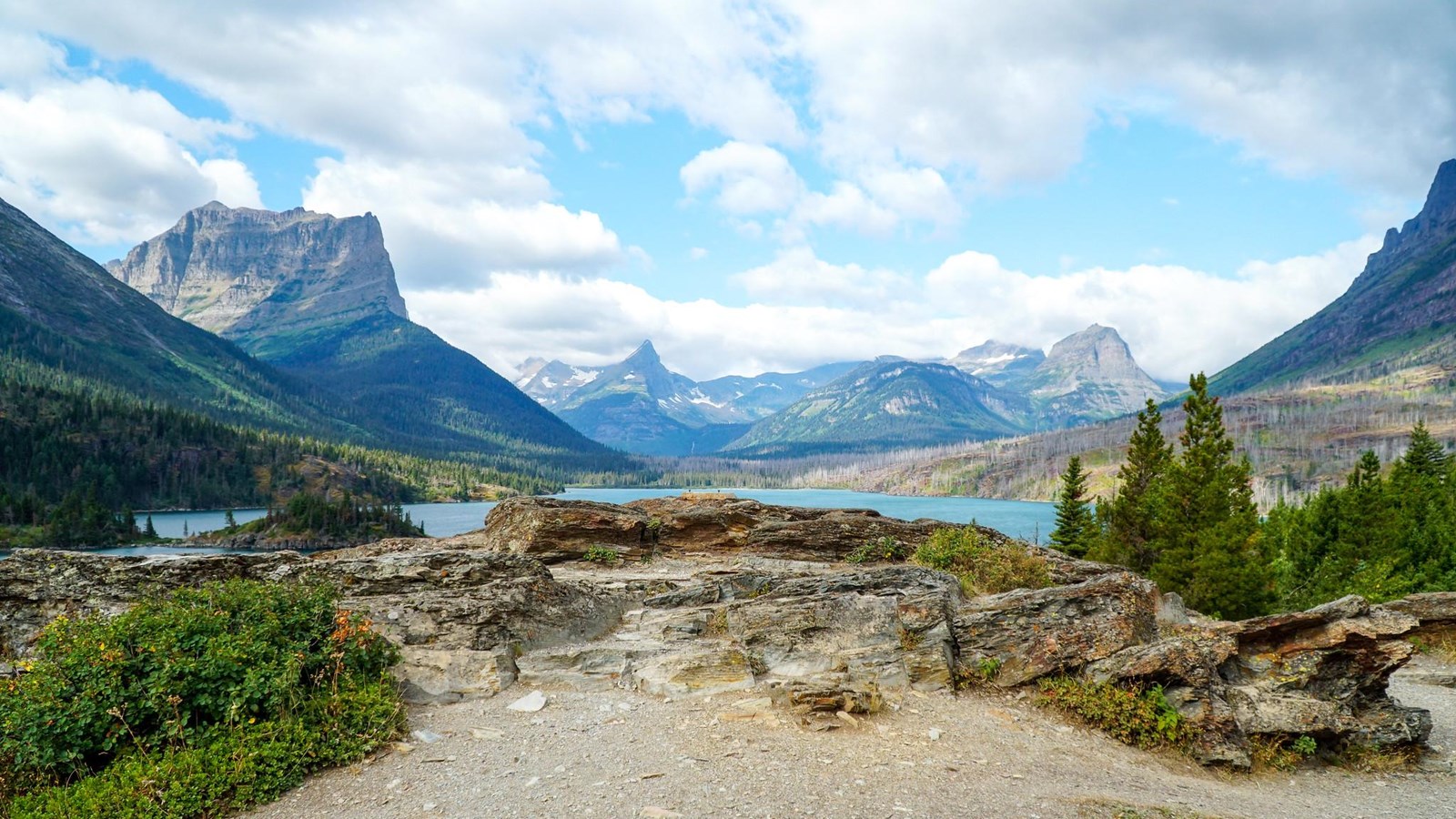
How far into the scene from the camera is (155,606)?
1089 cm

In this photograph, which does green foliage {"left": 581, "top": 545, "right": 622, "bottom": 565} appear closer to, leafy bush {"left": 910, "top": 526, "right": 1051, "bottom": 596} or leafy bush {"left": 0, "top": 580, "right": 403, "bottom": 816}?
leafy bush {"left": 910, "top": 526, "right": 1051, "bottom": 596}

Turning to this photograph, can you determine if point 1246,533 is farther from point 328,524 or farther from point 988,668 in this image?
point 328,524

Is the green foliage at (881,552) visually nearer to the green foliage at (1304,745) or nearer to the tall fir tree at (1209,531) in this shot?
the green foliage at (1304,745)

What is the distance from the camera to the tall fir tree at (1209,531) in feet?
110

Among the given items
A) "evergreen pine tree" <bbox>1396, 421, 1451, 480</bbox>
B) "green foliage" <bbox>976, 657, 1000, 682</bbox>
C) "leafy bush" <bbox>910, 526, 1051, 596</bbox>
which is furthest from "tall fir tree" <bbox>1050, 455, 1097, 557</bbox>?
"green foliage" <bbox>976, 657, 1000, 682</bbox>

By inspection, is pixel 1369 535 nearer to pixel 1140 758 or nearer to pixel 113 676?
pixel 1140 758

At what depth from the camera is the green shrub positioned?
71.1 feet

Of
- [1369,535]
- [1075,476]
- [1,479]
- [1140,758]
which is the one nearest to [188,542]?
[1,479]

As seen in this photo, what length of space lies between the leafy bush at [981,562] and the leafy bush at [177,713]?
1498cm

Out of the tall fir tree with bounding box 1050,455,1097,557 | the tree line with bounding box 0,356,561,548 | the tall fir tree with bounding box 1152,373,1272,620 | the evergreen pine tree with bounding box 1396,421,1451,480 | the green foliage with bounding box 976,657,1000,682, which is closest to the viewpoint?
the green foliage with bounding box 976,657,1000,682

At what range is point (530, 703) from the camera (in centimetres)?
1209

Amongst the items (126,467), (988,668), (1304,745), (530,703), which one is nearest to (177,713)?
(530,703)

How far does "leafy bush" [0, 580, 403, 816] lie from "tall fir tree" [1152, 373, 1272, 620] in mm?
38208

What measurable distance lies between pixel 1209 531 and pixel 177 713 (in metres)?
41.9
